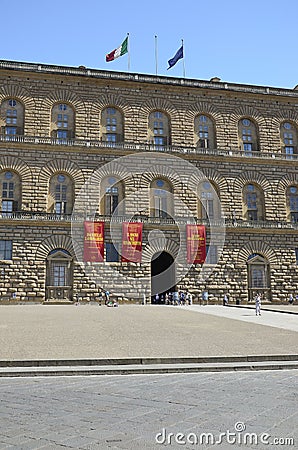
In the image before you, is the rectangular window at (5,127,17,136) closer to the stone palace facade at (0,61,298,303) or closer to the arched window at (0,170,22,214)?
the stone palace facade at (0,61,298,303)

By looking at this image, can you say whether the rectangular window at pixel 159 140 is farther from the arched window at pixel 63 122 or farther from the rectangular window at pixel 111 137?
the arched window at pixel 63 122

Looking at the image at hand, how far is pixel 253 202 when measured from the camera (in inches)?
1373

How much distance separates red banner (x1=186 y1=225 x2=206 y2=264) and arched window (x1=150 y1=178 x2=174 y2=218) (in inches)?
85.6

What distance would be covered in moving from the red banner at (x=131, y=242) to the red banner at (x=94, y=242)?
164cm

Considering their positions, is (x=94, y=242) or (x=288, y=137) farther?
(x=288, y=137)

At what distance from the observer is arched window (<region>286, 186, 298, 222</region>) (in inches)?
1385

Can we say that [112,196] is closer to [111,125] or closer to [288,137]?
[111,125]

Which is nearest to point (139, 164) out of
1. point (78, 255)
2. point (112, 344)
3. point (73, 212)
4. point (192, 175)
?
point (192, 175)

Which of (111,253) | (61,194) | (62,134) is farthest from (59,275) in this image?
(62,134)

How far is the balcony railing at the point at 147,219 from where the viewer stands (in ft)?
99.5

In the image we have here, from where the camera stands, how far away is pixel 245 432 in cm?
444

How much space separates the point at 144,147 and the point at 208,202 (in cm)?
670

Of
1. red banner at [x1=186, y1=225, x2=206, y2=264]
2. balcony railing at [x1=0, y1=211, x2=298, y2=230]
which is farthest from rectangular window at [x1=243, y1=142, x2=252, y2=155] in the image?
red banner at [x1=186, y1=225, x2=206, y2=264]

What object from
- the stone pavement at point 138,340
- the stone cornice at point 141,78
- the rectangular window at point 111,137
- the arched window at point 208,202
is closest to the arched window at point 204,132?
the stone cornice at point 141,78
